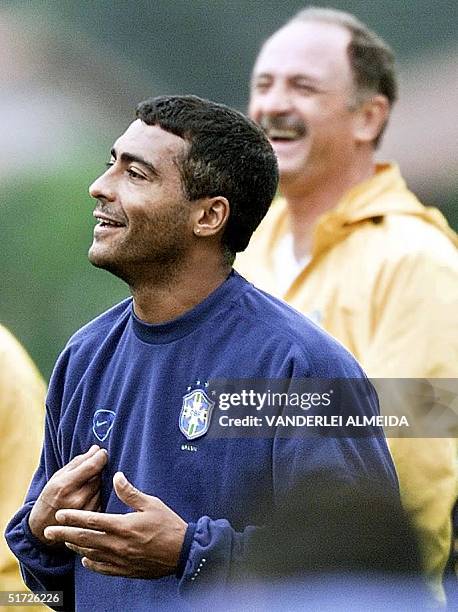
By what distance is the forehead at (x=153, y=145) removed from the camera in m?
1.97

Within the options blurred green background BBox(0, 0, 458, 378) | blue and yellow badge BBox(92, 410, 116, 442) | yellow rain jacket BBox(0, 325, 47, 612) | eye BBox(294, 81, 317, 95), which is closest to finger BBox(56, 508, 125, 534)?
blue and yellow badge BBox(92, 410, 116, 442)

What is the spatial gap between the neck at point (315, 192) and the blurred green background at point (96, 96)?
14 centimetres

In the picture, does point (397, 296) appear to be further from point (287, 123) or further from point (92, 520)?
point (92, 520)

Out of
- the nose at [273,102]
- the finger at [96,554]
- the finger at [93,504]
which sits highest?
the nose at [273,102]

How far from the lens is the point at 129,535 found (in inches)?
71.4

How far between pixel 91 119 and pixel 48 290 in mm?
375

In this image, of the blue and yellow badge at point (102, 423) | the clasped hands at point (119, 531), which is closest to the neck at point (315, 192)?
the blue and yellow badge at point (102, 423)

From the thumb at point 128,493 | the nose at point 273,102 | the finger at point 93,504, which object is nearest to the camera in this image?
the thumb at point 128,493

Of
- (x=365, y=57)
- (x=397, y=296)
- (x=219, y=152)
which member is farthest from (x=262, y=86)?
(x=219, y=152)

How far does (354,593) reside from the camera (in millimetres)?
1973

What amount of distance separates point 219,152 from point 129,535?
20.3 inches

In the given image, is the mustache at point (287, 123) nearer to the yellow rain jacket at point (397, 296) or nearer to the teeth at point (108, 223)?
the yellow rain jacket at point (397, 296)

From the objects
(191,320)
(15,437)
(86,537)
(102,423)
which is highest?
(191,320)

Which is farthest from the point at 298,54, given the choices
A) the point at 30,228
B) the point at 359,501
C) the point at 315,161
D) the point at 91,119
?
the point at 359,501
